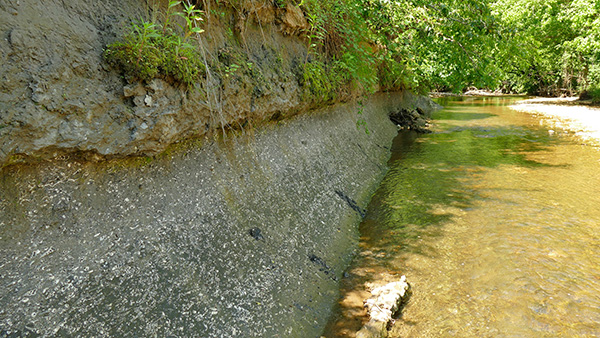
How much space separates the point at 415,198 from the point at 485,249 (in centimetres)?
193

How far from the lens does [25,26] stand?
2.12m

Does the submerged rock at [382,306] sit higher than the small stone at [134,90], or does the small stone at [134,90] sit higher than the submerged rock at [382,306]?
the small stone at [134,90]

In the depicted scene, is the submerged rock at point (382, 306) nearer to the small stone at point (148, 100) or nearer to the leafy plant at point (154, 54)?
the small stone at point (148, 100)

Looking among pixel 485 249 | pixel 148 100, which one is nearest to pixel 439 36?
pixel 485 249

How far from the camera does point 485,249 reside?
4.18 meters

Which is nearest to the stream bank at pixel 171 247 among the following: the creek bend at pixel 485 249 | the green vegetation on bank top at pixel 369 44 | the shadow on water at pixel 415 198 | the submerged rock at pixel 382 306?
the shadow on water at pixel 415 198

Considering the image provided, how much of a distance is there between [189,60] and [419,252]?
3484mm

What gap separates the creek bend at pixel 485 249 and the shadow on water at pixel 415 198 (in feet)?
0.07

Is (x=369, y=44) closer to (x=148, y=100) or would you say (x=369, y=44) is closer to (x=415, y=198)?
(x=415, y=198)

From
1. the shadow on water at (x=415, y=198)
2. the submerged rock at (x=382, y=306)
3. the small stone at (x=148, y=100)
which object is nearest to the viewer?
the small stone at (x=148, y=100)

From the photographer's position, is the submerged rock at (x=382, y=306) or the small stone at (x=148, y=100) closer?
the small stone at (x=148, y=100)

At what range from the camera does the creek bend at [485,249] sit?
10.0 feet

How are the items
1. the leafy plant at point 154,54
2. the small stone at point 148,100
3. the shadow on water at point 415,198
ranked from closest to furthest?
1. the leafy plant at point 154,54
2. the small stone at point 148,100
3. the shadow on water at point 415,198

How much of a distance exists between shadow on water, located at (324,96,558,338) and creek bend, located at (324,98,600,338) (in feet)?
0.07
